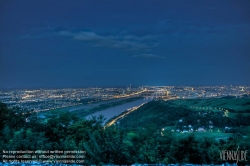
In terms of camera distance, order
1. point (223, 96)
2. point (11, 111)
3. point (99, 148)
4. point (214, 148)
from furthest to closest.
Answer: point (223, 96)
point (11, 111)
point (214, 148)
point (99, 148)

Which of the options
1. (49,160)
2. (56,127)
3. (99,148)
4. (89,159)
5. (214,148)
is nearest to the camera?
(49,160)

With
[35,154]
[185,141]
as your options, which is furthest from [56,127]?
[185,141]

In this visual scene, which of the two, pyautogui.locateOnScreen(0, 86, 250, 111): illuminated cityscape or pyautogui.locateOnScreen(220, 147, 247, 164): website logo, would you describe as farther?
pyautogui.locateOnScreen(0, 86, 250, 111): illuminated cityscape

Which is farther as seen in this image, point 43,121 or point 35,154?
point 43,121

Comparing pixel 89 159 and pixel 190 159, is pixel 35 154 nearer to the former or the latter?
pixel 89 159

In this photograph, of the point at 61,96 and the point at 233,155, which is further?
the point at 61,96

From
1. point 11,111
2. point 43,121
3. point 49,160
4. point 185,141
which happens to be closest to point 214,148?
point 185,141

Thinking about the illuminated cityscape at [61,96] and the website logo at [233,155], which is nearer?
the website logo at [233,155]

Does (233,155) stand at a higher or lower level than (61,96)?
lower

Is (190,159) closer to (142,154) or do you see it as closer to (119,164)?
(142,154)

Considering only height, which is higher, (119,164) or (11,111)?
(11,111)
